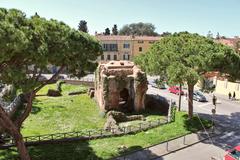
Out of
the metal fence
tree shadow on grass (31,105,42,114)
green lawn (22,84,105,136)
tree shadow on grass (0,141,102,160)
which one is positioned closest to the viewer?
tree shadow on grass (0,141,102,160)

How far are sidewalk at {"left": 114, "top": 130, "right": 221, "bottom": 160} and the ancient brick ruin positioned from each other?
10.8m

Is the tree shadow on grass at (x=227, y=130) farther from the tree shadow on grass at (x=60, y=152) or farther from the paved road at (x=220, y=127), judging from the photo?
the tree shadow on grass at (x=60, y=152)

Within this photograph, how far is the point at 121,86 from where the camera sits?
3856 cm

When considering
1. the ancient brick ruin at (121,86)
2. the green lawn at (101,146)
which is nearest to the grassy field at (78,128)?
the green lawn at (101,146)

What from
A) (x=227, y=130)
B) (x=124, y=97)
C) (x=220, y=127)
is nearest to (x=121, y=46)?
(x=124, y=97)

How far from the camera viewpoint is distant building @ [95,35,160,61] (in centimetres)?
7881

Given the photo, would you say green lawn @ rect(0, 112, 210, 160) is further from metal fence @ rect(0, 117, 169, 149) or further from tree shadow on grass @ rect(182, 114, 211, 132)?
metal fence @ rect(0, 117, 169, 149)

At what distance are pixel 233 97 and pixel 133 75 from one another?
17973 millimetres

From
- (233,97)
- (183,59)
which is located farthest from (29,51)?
(233,97)

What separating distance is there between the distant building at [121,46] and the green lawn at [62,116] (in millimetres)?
33561

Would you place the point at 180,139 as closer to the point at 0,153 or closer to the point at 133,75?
the point at 133,75

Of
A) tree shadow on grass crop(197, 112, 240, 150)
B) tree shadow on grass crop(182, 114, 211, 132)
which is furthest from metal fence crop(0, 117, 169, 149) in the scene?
tree shadow on grass crop(197, 112, 240, 150)

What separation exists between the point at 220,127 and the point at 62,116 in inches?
734

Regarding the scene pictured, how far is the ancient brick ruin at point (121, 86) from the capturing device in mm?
37406
